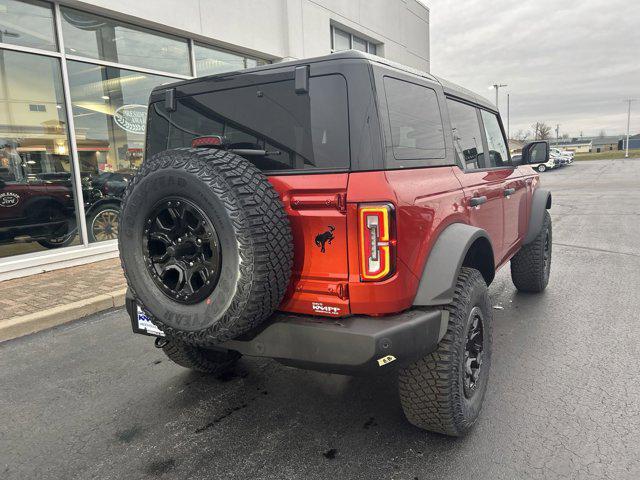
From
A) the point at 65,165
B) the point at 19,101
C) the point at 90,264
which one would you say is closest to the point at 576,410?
the point at 90,264

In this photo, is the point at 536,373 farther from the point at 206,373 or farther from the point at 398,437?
the point at 206,373

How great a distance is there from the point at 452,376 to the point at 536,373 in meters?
1.29

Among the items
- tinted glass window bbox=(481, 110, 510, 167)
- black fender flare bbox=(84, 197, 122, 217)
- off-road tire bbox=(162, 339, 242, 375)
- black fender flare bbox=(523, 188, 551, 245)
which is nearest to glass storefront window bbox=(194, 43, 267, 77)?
black fender flare bbox=(84, 197, 122, 217)

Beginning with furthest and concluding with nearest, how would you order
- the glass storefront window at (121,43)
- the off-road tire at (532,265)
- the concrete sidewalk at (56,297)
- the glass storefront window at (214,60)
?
the glass storefront window at (214,60) → the glass storefront window at (121,43) → the off-road tire at (532,265) → the concrete sidewalk at (56,297)

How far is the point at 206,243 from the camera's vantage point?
6.90 ft

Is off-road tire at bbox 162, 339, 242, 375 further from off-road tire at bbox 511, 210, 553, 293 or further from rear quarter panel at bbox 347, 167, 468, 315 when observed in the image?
off-road tire at bbox 511, 210, 553, 293

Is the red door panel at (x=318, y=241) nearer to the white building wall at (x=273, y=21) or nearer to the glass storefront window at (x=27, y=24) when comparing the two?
the glass storefront window at (x=27, y=24)

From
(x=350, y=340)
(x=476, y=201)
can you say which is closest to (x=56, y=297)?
(x=350, y=340)

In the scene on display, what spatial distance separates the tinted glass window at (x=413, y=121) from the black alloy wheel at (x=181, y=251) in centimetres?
100

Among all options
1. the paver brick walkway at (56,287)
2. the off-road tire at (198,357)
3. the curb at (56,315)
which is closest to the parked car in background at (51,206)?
the paver brick walkway at (56,287)

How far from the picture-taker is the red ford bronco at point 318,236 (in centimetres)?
205

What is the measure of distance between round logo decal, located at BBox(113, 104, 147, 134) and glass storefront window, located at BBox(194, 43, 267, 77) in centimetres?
142

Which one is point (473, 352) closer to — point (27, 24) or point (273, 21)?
point (27, 24)

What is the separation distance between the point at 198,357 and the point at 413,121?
6.95ft
